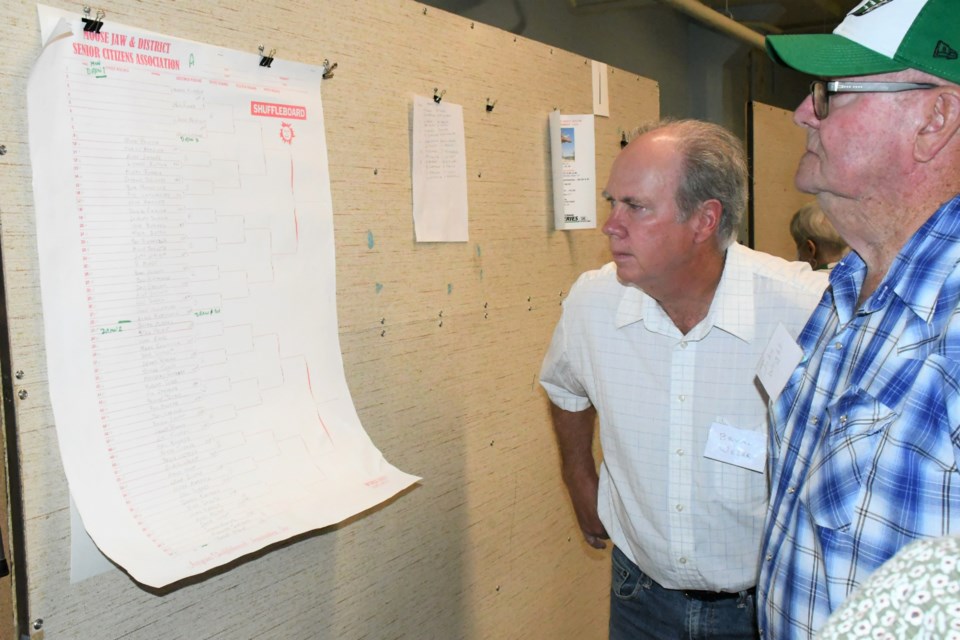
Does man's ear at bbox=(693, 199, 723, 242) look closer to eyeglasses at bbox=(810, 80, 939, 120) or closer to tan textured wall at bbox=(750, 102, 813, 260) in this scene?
eyeglasses at bbox=(810, 80, 939, 120)

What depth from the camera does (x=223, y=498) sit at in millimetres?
1125

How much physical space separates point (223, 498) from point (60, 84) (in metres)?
0.64

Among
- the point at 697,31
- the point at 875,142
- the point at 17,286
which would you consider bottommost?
the point at 17,286

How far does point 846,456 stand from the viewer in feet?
2.98

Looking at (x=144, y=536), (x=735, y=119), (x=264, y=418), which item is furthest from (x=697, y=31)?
(x=144, y=536)

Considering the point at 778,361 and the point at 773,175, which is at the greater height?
the point at 773,175

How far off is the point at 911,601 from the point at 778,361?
0.90 meters

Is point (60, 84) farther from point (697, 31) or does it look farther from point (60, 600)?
point (697, 31)

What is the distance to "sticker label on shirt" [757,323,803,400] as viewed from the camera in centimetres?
118

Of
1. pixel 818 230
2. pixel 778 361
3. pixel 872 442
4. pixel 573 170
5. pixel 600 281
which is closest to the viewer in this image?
pixel 872 442

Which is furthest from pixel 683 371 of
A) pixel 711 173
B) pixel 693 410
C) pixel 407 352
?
pixel 407 352

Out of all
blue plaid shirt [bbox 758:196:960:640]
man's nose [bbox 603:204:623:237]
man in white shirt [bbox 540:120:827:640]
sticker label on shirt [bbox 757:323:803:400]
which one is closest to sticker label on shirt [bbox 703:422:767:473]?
man in white shirt [bbox 540:120:827:640]

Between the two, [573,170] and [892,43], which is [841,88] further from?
[573,170]

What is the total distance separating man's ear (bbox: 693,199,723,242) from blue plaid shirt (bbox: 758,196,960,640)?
489 mm
